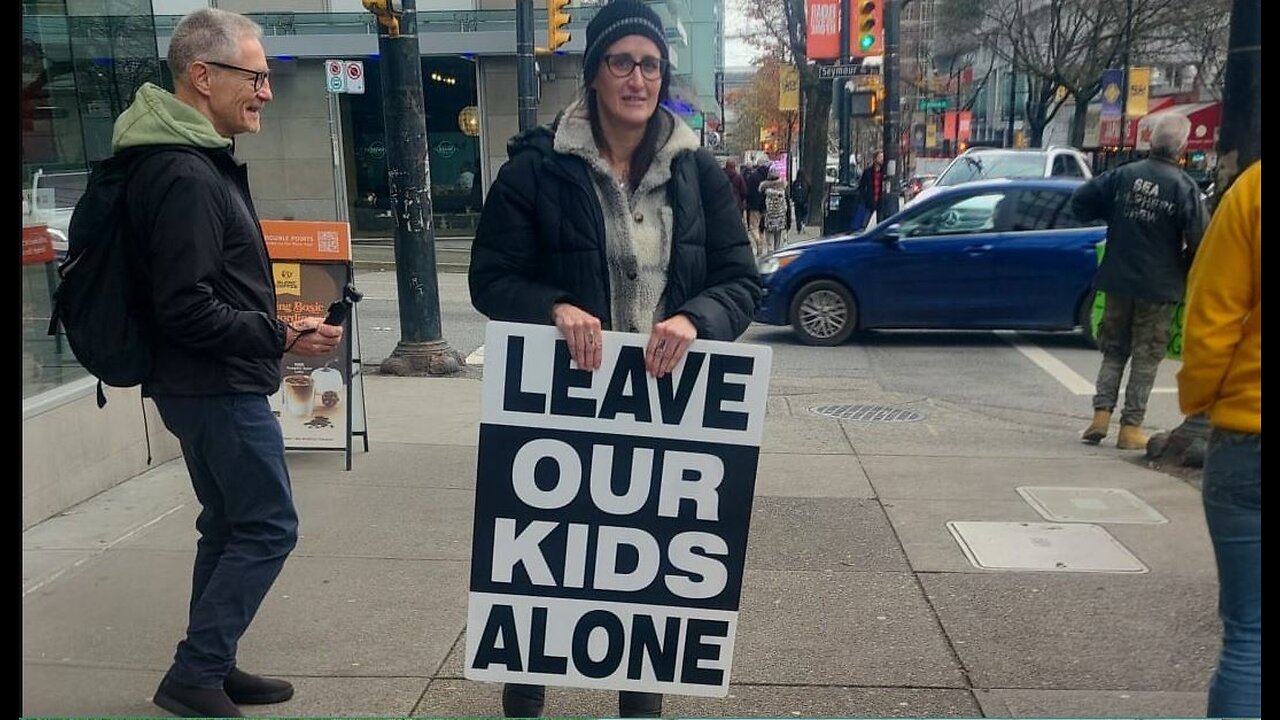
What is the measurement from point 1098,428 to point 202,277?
18.7 feet

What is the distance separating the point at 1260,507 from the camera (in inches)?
97.4

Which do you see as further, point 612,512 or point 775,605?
point 775,605

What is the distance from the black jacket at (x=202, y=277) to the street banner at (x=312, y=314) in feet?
8.86

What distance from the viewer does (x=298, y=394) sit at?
6129 millimetres

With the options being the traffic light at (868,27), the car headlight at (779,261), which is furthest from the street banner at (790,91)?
the car headlight at (779,261)

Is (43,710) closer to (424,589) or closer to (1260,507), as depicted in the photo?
(424,589)

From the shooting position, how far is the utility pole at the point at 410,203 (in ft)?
28.6

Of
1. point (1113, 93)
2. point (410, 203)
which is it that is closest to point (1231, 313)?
point (410, 203)

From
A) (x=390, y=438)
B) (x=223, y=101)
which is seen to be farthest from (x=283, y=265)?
(x=223, y=101)

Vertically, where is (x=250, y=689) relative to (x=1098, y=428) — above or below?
above

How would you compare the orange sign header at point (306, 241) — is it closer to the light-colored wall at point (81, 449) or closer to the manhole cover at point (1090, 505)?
the light-colored wall at point (81, 449)

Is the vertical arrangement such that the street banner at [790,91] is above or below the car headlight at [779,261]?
above

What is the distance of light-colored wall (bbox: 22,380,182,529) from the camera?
468 cm

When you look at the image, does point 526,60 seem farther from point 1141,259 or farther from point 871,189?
point 1141,259
